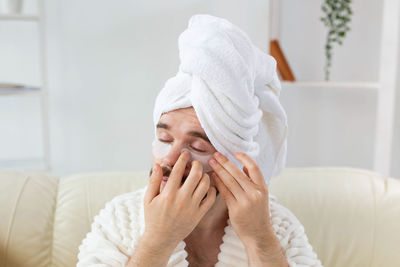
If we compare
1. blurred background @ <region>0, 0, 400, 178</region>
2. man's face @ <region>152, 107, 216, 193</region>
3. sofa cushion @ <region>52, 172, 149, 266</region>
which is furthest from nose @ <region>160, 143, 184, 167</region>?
blurred background @ <region>0, 0, 400, 178</region>

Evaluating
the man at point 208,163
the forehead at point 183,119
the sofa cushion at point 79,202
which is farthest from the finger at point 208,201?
the sofa cushion at point 79,202

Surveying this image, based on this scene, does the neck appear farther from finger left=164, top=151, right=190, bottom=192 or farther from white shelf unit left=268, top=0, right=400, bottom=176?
white shelf unit left=268, top=0, right=400, bottom=176

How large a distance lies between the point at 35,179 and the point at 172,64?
1398mm

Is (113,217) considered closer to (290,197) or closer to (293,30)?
(290,197)

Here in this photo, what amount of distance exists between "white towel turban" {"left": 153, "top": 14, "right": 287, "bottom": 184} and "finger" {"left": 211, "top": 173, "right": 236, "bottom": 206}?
70 mm

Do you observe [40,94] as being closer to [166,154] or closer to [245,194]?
[166,154]

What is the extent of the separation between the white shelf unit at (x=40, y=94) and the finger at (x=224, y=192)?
1.39m

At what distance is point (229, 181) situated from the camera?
998 millimetres

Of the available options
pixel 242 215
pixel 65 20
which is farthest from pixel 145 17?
pixel 242 215

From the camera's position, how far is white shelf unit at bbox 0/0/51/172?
218cm

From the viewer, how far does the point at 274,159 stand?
125 centimetres

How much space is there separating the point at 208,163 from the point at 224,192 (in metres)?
0.08

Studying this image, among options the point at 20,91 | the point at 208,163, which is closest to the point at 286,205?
the point at 208,163

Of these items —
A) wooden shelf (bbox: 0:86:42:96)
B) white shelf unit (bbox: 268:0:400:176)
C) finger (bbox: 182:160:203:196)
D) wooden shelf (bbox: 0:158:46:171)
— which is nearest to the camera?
finger (bbox: 182:160:203:196)
